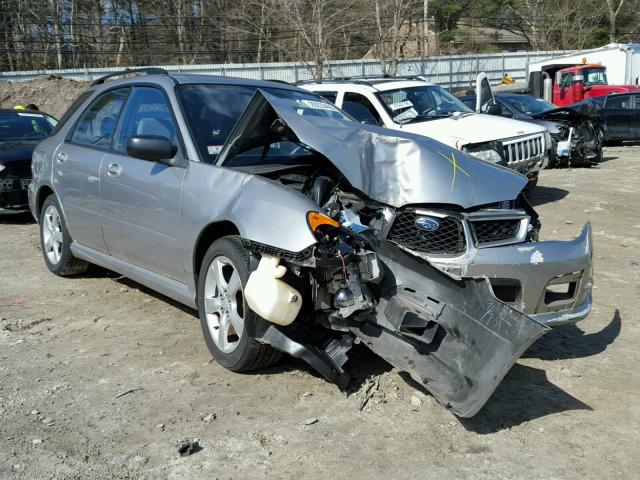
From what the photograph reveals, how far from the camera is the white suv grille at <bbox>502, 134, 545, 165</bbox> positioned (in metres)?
9.35

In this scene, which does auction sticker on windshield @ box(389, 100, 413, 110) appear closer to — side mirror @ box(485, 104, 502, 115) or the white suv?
the white suv

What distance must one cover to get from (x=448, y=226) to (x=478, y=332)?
0.79 meters

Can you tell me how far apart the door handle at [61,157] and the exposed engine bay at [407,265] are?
223cm

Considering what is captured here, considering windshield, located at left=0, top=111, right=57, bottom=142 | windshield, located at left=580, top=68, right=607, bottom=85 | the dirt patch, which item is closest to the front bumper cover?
windshield, located at left=0, top=111, right=57, bottom=142

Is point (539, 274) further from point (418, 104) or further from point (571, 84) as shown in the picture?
point (571, 84)

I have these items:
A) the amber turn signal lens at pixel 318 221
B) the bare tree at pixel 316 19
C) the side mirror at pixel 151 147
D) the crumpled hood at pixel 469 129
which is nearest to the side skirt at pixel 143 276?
the side mirror at pixel 151 147

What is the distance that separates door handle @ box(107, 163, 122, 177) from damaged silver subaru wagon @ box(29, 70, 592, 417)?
0.8 inches

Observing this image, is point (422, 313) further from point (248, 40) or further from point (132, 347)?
point (248, 40)

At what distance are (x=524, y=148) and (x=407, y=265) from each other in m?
6.30

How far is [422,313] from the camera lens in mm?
3736

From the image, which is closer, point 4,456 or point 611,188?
point 4,456

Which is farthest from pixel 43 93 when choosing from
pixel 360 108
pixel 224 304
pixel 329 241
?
pixel 329 241

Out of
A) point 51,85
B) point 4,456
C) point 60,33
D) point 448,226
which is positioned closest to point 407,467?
point 448,226

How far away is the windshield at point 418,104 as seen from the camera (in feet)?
31.9
